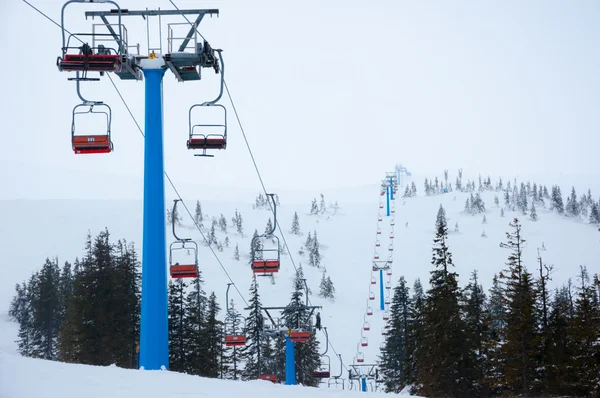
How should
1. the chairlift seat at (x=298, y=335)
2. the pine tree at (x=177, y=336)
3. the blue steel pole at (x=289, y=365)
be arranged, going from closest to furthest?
the blue steel pole at (x=289, y=365) → the chairlift seat at (x=298, y=335) → the pine tree at (x=177, y=336)

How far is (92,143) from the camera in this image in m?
12.4

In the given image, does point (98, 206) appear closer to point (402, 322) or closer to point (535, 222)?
point (535, 222)

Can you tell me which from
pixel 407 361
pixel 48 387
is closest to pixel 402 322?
pixel 407 361

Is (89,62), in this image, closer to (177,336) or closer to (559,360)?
(177,336)

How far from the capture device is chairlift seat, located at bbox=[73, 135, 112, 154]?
12.3m

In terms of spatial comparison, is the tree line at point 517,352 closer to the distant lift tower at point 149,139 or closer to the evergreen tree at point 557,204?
the distant lift tower at point 149,139

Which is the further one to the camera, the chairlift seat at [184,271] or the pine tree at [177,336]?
the pine tree at [177,336]

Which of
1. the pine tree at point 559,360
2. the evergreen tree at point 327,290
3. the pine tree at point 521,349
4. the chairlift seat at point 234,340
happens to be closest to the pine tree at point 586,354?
the pine tree at point 559,360

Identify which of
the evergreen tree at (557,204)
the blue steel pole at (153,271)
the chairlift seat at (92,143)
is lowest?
the blue steel pole at (153,271)

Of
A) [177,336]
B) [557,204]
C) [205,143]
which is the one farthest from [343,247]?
[205,143]

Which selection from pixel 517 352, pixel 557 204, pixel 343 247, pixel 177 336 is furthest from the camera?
pixel 557 204

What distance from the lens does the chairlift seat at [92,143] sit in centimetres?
1232

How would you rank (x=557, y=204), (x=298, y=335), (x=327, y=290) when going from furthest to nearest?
(x=557, y=204) → (x=327, y=290) → (x=298, y=335)

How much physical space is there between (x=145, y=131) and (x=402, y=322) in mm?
51511
